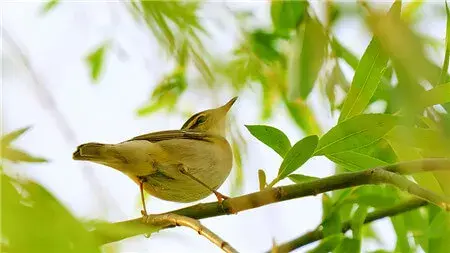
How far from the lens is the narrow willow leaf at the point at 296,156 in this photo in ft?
4.26

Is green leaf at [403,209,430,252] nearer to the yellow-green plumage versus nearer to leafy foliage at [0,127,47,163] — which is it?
the yellow-green plumage

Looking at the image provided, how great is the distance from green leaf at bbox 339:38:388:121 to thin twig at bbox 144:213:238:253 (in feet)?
1.26

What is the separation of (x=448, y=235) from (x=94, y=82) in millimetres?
1270

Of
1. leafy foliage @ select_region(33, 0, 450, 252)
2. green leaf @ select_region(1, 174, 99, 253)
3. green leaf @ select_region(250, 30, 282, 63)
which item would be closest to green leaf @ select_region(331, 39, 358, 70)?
leafy foliage @ select_region(33, 0, 450, 252)

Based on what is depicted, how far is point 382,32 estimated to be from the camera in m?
0.69

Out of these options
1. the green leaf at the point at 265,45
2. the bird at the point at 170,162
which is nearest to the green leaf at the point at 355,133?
the bird at the point at 170,162

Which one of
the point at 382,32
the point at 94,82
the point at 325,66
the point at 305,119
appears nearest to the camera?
the point at 382,32

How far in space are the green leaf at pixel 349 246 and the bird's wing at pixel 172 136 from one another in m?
0.71

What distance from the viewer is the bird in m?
1.90

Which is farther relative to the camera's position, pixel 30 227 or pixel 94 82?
pixel 94 82

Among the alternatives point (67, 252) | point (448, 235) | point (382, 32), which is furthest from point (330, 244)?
point (67, 252)

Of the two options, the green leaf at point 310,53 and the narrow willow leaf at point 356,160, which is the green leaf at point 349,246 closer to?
the narrow willow leaf at point 356,160

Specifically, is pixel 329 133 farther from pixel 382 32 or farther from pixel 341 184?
pixel 382 32

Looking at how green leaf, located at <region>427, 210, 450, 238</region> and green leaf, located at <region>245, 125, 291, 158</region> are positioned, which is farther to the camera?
green leaf, located at <region>427, 210, 450, 238</region>
